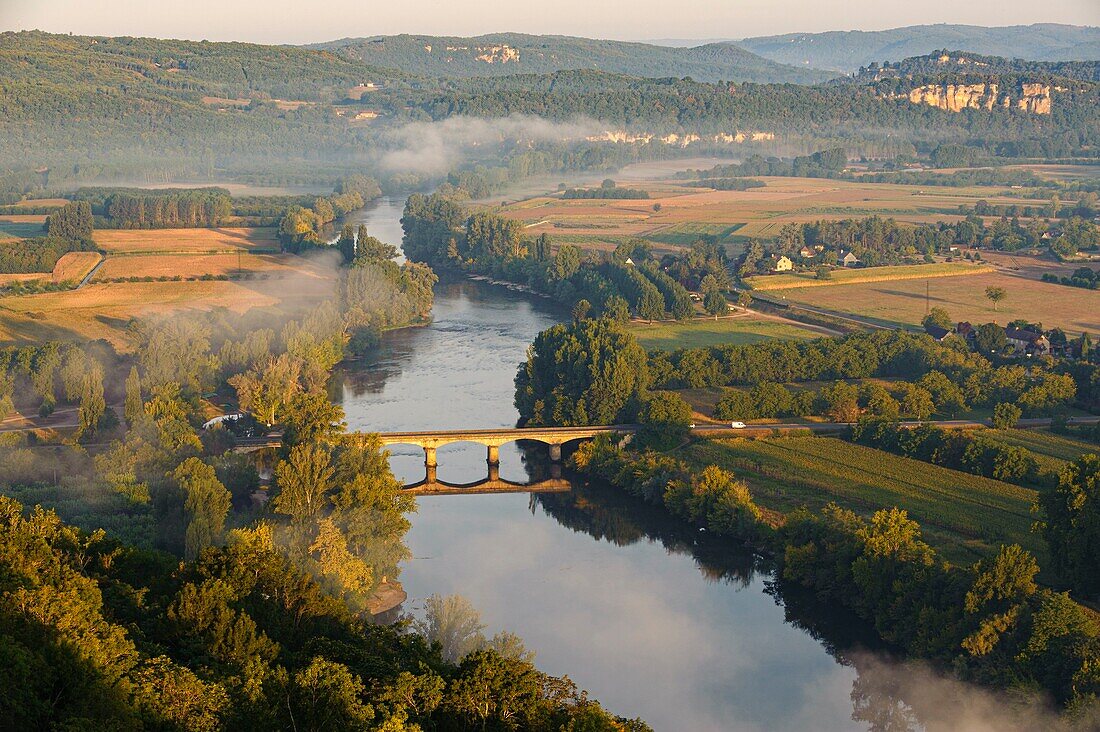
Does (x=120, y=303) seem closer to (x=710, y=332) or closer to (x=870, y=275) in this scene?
(x=710, y=332)

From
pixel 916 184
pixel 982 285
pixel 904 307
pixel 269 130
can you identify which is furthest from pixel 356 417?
pixel 269 130

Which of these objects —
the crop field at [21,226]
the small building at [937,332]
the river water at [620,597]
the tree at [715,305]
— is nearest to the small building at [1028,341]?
the small building at [937,332]

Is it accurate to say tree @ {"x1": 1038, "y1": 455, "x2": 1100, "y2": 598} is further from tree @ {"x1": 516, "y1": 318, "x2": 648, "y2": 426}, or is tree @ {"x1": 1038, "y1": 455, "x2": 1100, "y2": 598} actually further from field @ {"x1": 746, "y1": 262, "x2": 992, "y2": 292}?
field @ {"x1": 746, "y1": 262, "x2": 992, "y2": 292}

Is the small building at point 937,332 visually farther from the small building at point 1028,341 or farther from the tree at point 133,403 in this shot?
the tree at point 133,403

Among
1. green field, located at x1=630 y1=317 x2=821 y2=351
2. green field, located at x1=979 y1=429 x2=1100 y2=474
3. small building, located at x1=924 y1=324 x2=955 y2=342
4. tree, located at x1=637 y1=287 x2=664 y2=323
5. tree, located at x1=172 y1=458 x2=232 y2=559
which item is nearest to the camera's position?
tree, located at x1=172 y1=458 x2=232 y2=559

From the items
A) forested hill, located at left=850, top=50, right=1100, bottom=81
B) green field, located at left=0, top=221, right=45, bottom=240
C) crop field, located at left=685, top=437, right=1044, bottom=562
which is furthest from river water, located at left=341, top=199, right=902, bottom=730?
forested hill, located at left=850, top=50, right=1100, bottom=81

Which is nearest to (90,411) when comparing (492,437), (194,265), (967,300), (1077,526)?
(492,437)
